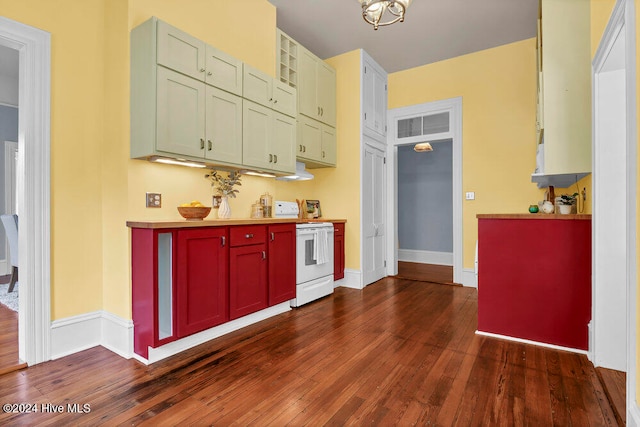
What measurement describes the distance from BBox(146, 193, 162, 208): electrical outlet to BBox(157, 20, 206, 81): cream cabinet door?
954 mm

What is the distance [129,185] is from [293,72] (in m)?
2.49

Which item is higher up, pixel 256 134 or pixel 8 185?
pixel 256 134

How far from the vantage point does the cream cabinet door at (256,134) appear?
3094 mm

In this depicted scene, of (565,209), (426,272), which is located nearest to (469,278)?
(426,272)

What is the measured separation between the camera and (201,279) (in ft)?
8.20

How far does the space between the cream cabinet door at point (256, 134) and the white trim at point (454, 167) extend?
8.23ft

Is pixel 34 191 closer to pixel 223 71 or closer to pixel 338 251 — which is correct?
pixel 223 71

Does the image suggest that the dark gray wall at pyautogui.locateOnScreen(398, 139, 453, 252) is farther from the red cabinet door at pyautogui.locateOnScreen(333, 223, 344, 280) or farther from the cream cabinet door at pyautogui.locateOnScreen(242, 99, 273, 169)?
the cream cabinet door at pyautogui.locateOnScreen(242, 99, 273, 169)

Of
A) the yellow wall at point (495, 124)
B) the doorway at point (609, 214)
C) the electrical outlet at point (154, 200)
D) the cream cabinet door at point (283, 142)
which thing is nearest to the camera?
the doorway at point (609, 214)

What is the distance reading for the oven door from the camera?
141 inches

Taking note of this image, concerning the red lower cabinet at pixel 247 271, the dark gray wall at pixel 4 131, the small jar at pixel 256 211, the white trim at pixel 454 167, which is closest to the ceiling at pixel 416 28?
the white trim at pixel 454 167

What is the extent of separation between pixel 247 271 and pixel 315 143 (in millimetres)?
2097

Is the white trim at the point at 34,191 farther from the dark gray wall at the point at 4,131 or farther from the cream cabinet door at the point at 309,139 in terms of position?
the dark gray wall at the point at 4,131

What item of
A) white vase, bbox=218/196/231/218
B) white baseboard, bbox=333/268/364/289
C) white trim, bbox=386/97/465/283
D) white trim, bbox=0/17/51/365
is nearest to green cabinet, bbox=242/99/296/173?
white vase, bbox=218/196/231/218
